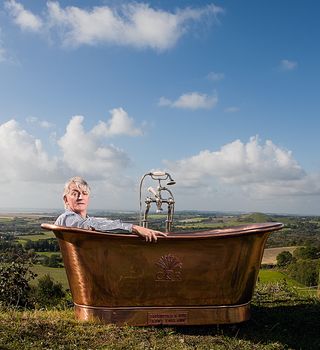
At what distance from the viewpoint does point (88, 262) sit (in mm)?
3904

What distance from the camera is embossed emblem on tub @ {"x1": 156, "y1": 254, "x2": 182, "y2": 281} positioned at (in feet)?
12.8

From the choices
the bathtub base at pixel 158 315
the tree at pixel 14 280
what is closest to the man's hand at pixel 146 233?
the bathtub base at pixel 158 315

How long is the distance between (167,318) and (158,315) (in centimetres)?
9

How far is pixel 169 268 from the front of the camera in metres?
3.91

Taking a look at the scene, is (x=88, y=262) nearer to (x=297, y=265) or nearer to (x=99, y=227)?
(x=99, y=227)

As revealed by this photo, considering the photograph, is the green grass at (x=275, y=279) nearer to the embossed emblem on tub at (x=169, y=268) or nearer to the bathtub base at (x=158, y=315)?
the bathtub base at (x=158, y=315)

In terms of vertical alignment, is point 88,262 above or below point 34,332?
above

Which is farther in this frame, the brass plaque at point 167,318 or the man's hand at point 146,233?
the brass plaque at point 167,318

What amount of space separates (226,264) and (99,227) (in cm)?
127

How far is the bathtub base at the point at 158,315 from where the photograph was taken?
13.0ft

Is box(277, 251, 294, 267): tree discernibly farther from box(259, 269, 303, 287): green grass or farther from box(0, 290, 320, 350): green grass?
box(0, 290, 320, 350): green grass

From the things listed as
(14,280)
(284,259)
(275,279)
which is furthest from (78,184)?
(284,259)

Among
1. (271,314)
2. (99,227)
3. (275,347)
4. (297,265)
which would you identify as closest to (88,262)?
(99,227)

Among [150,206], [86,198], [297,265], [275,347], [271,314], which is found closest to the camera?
[275,347]
